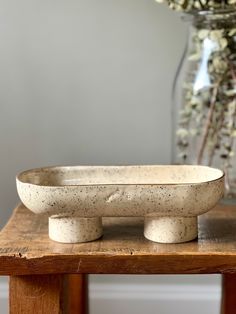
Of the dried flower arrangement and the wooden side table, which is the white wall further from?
the wooden side table

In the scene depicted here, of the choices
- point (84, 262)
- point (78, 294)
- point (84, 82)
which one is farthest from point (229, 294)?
point (84, 82)

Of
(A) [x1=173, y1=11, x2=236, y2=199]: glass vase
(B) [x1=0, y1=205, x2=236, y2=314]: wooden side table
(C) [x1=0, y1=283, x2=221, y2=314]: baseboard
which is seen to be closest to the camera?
(B) [x1=0, y1=205, x2=236, y2=314]: wooden side table

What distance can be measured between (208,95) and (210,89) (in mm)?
11

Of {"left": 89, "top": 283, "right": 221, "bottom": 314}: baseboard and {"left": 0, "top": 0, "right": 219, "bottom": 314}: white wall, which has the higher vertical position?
{"left": 0, "top": 0, "right": 219, "bottom": 314}: white wall

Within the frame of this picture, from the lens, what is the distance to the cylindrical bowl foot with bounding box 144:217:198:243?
2.80 ft

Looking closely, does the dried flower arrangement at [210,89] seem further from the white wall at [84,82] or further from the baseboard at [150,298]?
the baseboard at [150,298]

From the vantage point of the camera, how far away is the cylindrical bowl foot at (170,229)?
854 mm

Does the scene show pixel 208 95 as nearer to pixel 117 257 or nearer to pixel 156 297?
pixel 117 257

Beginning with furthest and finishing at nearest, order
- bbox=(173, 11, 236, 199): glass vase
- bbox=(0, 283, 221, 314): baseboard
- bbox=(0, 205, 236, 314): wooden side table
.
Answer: bbox=(0, 283, 221, 314): baseboard
bbox=(173, 11, 236, 199): glass vase
bbox=(0, 205, 236, 314): wooden side table

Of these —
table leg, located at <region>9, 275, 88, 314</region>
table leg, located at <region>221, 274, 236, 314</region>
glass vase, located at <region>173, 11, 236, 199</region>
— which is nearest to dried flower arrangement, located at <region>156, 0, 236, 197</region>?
glass vase, located at <region>173, 11, 236, 199</region>

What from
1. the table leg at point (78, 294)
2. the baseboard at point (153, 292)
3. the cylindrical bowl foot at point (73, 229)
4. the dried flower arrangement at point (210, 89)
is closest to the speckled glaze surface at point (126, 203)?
the cylindrical bowl foot at point (73, 229)

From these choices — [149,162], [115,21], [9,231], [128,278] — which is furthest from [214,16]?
[128,278]

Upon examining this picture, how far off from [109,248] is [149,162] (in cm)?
49

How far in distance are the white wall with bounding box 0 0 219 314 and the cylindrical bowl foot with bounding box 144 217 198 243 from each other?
0.44 metres
